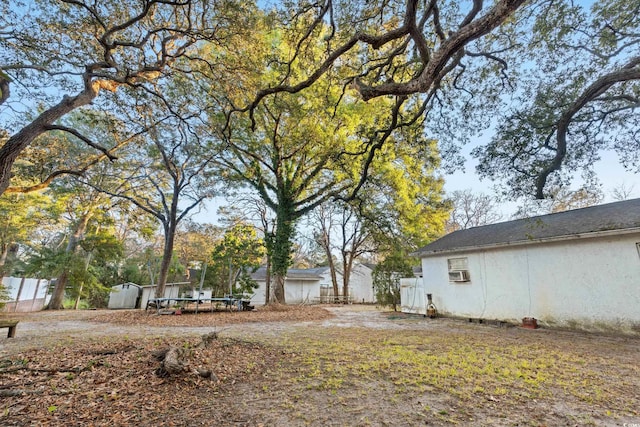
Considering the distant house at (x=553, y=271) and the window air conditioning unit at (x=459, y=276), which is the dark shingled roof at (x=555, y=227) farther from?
the window air conditioning unit at (x=459, y=276)

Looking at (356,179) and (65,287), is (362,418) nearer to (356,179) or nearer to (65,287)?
(356,179)

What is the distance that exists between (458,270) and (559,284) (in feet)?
10.4

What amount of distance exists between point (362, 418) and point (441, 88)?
28.8 feet

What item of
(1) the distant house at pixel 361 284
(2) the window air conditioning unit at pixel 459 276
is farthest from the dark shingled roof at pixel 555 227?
(1) the distant house at pixel 361 284

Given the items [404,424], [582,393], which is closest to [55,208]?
[404,424]

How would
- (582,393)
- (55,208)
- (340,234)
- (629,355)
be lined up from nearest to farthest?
1. (582,393)
2. (629,355)
3. (55,208)
4. (340,234)

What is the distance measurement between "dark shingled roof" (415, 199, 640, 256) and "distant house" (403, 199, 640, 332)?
0.8 inches

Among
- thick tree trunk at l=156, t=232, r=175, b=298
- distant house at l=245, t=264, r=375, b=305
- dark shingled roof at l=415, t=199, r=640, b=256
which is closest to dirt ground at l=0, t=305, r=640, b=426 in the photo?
dark shingled roof at l=415, t=199, r=640, b=256

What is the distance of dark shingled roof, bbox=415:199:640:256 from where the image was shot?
717 centimetres

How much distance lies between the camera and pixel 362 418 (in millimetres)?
2496

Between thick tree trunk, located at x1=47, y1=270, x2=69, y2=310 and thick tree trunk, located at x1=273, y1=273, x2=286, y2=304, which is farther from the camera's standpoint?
thick tree trunk, located at x1=47, y1=270, x2=69, y2=310

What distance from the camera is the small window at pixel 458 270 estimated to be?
34.0ft

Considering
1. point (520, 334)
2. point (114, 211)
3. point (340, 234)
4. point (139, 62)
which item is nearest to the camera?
point (520, 334)

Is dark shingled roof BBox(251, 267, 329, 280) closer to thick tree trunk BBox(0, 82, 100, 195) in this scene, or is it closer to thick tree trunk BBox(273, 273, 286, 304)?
thick tree trunk BBox(273, 273, 286, 304)
